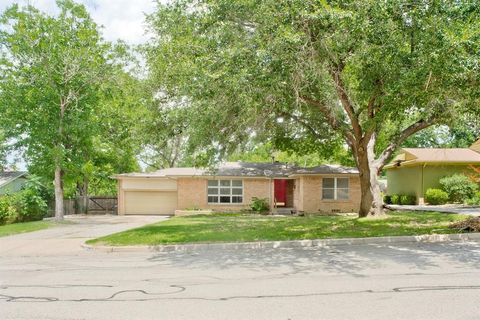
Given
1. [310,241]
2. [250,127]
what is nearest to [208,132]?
[250,127]

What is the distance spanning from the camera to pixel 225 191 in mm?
29922

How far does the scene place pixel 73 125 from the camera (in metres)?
24.4

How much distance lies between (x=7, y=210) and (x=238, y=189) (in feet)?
46.2

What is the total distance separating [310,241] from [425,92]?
17.0ft

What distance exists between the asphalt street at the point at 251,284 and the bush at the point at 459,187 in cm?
1937

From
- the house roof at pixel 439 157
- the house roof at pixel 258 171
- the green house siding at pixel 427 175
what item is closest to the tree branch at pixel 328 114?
the house roof at pixel 258 171

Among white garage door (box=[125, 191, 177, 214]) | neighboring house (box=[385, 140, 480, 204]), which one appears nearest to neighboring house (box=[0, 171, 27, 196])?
white garage door (box=[125, 191, 177, 214])

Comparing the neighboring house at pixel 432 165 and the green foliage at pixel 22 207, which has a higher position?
the neighboring house at pixel 432 165

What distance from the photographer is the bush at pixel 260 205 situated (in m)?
28.6

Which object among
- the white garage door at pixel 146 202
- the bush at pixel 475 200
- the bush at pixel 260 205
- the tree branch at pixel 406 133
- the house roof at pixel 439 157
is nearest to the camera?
the tree branch at pixel 406 133

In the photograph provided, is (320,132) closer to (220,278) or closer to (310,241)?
(310,241)

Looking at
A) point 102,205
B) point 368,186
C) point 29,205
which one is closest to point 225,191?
point 102,205

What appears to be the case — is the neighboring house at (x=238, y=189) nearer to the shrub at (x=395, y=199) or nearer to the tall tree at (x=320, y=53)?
the shrub at (x=395, y=199)

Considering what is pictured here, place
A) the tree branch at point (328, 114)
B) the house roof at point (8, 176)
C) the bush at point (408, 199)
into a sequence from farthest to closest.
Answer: the bush at point (408, 199), the house roof at point (8, 176), the tree branch at point (328, 114)
